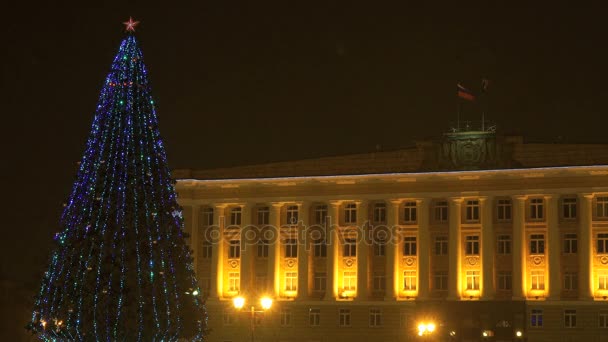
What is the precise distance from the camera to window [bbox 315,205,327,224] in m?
67.9

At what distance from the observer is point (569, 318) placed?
202ft

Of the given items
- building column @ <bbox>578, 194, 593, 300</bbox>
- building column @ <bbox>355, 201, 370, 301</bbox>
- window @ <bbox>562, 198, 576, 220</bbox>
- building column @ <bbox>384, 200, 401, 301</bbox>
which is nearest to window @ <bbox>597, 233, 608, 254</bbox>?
building column @ <bbox>578, 194, 593, 300</bbox>

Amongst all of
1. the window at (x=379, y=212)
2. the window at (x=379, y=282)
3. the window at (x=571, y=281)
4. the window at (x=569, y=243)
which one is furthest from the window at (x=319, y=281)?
the window at (x=569, y=243)

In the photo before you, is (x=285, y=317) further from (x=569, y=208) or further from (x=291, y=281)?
(x=569, y=208)

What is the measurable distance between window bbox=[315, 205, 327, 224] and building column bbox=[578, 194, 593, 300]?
14861 mm

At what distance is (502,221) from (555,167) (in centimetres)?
440

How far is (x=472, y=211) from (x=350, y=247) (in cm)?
747

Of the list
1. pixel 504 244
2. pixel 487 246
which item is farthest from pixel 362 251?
pixel 504 244

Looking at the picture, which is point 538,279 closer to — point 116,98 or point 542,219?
point 542,219

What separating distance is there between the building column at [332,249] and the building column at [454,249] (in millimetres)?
6680

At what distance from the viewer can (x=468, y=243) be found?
65.0 meters

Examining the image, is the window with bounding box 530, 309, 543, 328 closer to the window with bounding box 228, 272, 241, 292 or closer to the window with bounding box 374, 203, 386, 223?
the window with bounding box 374, 203, 386, 223

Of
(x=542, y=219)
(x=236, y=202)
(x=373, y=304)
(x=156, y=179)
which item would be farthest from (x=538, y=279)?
(x=156, y=179)

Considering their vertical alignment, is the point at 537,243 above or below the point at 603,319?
above
